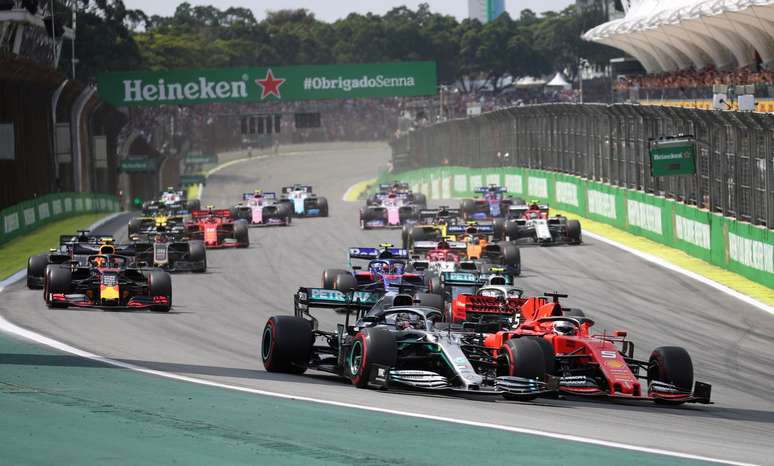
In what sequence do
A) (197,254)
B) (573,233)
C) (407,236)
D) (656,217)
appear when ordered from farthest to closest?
(656,217) < (573,233) < (407,236) < (197,254)

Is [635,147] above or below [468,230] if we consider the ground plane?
above

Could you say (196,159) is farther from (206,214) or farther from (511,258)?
(511,258)

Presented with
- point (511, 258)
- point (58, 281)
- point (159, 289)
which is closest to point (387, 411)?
point (159, 289)

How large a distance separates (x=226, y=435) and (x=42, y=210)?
133ft

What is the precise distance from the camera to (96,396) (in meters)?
12.9

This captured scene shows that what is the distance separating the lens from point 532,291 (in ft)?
93.6

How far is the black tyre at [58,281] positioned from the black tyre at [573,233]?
16899mm

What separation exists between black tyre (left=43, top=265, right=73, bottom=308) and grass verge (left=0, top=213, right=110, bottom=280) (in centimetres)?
847

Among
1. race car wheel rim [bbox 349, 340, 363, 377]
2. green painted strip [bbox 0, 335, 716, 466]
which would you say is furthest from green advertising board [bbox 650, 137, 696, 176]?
green painted strip [bbox 0, 335, 716, 466]

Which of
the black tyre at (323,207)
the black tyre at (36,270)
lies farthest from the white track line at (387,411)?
the black tyre at (323,207)

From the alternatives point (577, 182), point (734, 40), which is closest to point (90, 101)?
point (577, 182)

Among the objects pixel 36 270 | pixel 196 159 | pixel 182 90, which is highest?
pixel 182 90

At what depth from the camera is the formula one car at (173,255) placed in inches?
1260

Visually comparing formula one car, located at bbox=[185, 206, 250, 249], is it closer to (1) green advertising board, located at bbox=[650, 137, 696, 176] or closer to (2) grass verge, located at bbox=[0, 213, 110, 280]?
(2) grass verge, located at bbox=[0, 213, 110, 280]
